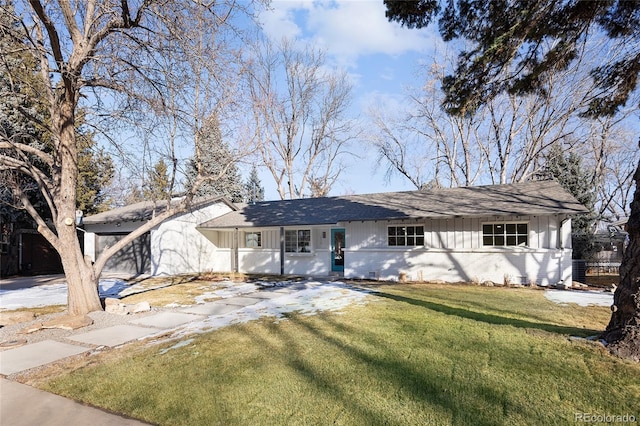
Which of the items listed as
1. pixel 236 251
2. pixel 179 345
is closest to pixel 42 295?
pixel 236 251

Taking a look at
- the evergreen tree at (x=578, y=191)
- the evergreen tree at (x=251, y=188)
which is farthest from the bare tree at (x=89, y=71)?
the evergreen tree at (x=251, y=188)

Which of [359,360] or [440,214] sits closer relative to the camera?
[359,360]

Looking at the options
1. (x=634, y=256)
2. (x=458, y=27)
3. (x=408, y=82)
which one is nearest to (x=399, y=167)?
(x=408, y=82)

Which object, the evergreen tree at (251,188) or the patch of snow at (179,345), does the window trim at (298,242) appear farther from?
the evergreen tree at (251,188)

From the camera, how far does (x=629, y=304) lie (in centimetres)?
438

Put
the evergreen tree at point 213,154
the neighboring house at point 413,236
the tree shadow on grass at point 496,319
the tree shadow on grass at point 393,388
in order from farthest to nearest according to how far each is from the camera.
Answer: the neighboring house at point 413,236
the evergreen tree at point 213,154
the tree shadow on grass at point 496,319
the tree shadow on grass at point 393,388

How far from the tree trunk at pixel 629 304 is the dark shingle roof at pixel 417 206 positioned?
768 cm

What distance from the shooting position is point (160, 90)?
8.29 m

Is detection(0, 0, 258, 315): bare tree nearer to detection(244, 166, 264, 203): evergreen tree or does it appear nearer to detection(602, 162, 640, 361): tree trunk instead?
detection(602, 162, 640, 361): tree trunk

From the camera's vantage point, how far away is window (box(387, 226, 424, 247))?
14027mm

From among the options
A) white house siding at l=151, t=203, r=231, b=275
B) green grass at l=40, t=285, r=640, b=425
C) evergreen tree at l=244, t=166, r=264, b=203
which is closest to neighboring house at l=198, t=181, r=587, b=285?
white house siding at l=151, t=203, r=231, b=275

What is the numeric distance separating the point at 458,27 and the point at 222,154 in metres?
7.90

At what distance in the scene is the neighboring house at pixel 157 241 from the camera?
54.9 ft

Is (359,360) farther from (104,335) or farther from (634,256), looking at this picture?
(104,335)
